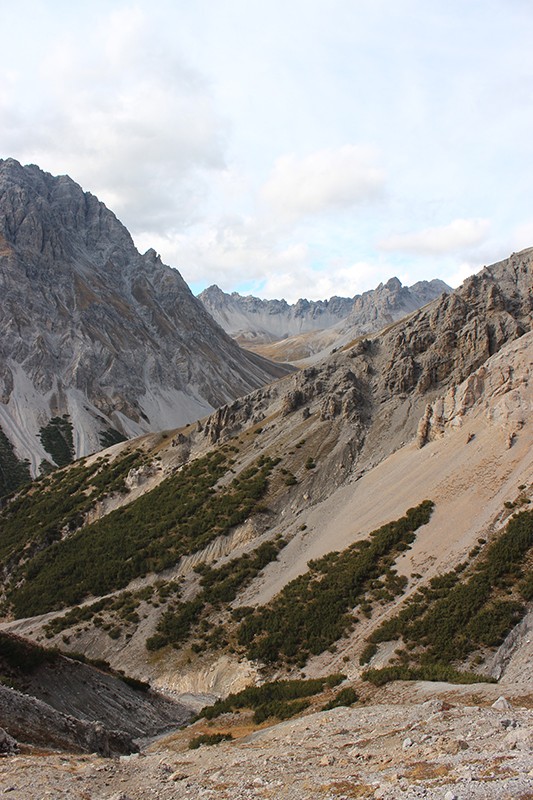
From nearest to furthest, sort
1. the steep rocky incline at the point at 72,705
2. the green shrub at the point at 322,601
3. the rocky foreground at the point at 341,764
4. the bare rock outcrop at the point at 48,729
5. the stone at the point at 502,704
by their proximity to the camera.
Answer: the rocky foreground at the point at 341,764 → the stone at the point at 502,704 → the bare rock outcrop at the point at 48,729 → the steep rocky incline at the point at 72,705 → the green shrub at the point at 322,601

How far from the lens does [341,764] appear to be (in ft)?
44.6

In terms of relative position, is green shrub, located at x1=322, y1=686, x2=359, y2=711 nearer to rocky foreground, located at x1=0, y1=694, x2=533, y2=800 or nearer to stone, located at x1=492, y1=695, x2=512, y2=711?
rocky foreground, located at x1=0, y1=694, x2=533, y2=800

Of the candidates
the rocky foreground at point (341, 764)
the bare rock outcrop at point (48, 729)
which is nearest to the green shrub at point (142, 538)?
the bare rock outcrop at point (48, 729)

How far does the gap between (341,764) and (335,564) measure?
31.0 meters

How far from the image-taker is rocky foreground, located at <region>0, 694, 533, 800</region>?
10.9m

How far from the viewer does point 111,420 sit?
6919 inches

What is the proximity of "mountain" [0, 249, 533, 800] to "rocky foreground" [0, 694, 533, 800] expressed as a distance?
105 millimetres

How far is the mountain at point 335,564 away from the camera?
16094 mm

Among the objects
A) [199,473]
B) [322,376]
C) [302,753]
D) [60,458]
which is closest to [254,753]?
[302,753]

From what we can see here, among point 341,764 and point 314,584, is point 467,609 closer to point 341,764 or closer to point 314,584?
point 314,584

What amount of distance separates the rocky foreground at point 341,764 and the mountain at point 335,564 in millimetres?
105

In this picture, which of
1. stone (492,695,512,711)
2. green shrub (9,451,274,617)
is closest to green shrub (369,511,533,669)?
stone (492,695,512,711)

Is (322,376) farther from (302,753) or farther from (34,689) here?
(302,753)

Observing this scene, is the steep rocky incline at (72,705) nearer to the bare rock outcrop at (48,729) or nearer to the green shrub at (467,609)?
the bare rock outcrop at (48,729)
